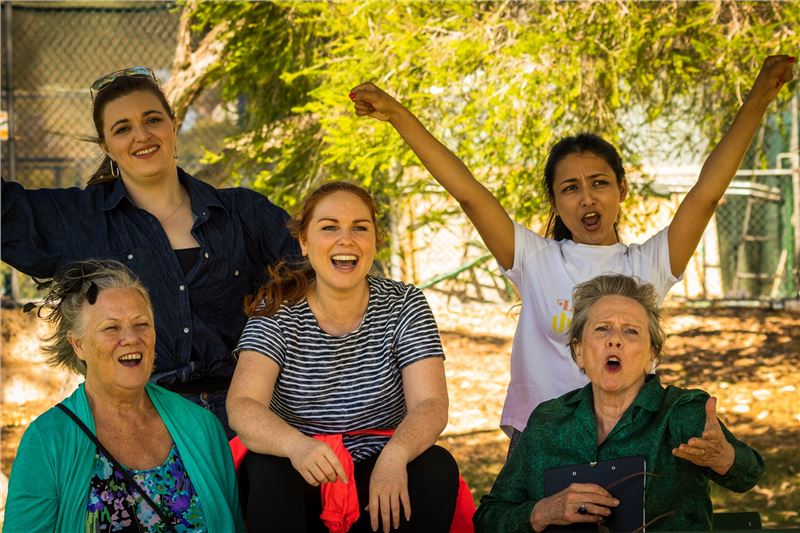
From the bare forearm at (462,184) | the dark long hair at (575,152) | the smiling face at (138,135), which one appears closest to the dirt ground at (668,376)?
the dark long hair at (575,152)

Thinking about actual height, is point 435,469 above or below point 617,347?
below

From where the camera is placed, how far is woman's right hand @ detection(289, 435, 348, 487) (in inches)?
89.7

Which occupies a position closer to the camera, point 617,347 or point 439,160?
point 617,347

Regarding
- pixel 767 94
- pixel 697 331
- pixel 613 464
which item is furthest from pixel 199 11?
pixel 613 464

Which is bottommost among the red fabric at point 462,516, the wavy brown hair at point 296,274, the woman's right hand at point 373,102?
the red fabric at point 462,516

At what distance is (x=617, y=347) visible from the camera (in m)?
→ 2.40

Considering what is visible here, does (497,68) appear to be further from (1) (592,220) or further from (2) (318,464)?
(2) (318,464)

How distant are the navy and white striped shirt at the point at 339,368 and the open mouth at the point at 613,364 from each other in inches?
16.0

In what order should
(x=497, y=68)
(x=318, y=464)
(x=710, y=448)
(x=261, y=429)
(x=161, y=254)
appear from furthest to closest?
(x=497, y=68)
(x=161, y=254)
(x=261, y=429)
(x=318, y=464)
(x=710, y=448)

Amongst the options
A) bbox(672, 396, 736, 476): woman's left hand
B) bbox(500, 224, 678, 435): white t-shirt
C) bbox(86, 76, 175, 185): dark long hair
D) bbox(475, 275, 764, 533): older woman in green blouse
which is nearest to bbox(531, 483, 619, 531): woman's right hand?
bbox(475, 275, 764, 533): older woman in green blouse

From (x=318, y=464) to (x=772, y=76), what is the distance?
1.57 m

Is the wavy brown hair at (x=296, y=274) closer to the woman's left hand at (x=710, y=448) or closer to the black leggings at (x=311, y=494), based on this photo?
the black leggings at (x=311, y=494)

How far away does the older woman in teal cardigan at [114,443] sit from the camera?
228 cm

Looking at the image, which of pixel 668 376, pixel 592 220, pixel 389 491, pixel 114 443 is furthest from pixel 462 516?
pixel 668 376
